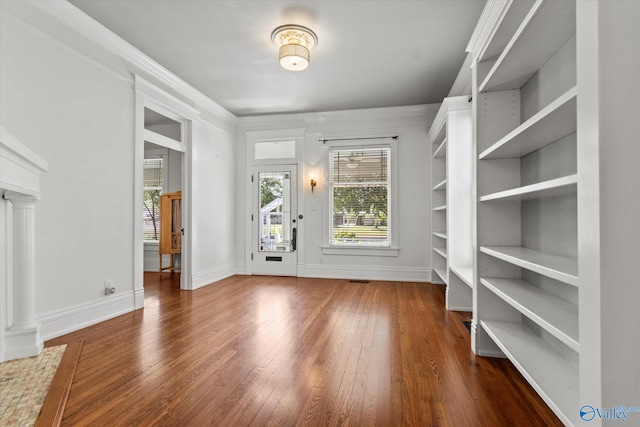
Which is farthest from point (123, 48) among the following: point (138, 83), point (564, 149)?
point (564, 149)

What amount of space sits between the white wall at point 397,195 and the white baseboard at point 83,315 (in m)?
2.76

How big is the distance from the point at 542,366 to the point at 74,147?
3.97 m

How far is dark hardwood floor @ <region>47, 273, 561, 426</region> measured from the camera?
5.70 feet

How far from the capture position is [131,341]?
279cm

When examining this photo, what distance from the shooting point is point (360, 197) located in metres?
5.89

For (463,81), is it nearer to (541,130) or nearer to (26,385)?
(541,130)

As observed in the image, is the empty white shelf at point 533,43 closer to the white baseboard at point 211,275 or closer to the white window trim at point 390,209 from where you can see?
the white window trim at point 390,209

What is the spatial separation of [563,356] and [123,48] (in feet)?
15.2

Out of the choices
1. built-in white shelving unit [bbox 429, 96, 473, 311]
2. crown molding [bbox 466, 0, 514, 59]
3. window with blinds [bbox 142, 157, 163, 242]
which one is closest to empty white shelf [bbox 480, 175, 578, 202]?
crown molding [bbox 466, 0, 514, 59]

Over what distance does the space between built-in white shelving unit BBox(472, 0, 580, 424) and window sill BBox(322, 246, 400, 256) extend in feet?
10.2

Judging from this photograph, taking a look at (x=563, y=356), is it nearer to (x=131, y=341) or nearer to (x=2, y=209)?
(x=131, y=341)

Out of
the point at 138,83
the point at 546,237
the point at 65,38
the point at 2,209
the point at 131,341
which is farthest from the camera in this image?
the point at 138,83

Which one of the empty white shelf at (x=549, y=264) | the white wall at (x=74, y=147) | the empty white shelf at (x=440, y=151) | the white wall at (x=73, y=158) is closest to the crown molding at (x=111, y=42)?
the white wall at (x=74, y=147)

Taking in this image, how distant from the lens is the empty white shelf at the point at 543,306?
1440 mm
